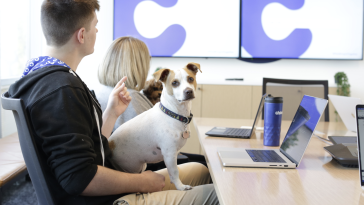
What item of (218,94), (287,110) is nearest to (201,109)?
(218,94)

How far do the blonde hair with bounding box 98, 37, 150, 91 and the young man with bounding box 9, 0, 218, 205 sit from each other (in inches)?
25.8

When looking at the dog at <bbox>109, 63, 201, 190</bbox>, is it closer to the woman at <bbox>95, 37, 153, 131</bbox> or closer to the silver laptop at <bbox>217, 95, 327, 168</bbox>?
the silver laptop at <bbox>217, 95, 327, 168</bbox>

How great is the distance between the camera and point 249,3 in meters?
3.62

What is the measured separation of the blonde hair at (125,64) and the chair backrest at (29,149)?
90 cm

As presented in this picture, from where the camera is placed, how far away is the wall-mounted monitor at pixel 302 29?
3.56 m

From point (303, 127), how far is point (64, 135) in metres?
0.84

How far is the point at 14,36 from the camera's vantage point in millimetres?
3100

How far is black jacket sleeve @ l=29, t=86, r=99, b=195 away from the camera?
80 cm

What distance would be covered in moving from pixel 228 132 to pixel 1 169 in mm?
1327

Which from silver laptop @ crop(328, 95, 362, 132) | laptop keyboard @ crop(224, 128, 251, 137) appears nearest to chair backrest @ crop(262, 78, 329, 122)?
silver laptop @ crop(328, 95, 362, 132)

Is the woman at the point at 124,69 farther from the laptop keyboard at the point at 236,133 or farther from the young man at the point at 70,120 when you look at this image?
the young man at the point at 70,120


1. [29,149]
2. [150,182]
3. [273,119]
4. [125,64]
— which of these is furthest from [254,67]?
[29,149]

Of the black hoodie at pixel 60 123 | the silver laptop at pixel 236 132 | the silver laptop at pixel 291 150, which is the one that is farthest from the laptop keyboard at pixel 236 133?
the black hoodie at pixel 60 123

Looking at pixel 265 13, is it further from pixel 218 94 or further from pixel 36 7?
pixel 36 7
